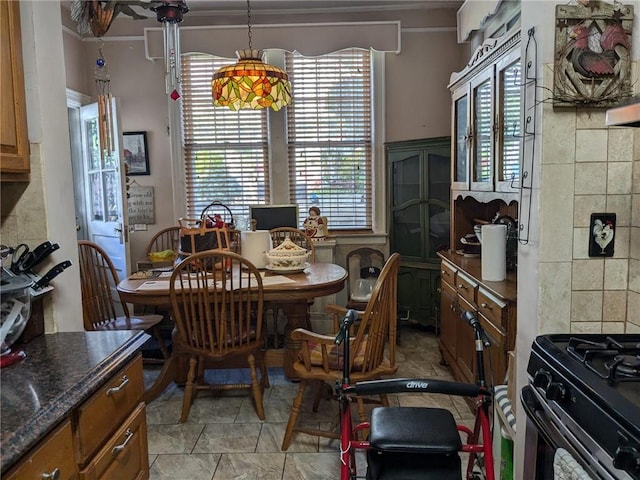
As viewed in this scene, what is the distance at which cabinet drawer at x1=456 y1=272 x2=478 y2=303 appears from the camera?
114 inches

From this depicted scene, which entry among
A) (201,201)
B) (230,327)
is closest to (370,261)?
(201,201)

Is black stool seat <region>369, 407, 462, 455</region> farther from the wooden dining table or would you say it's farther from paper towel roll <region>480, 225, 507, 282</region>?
the wooden dining table

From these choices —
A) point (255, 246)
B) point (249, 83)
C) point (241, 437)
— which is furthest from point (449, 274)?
point (249, 83)

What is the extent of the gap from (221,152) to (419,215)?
1941 millimetres

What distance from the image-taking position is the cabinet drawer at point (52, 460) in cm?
108

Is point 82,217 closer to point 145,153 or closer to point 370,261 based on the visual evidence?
point 145,153

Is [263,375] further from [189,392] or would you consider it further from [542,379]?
[542,379]

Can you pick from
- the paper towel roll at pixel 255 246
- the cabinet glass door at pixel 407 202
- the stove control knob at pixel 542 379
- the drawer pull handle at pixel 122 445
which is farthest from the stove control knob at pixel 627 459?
the cabinet glass door at pixel 407 202

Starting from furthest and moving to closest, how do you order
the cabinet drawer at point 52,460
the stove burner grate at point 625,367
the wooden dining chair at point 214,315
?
the wooden dining chair at point 214,315, the stove burner grate at point 625,367, the cabinet drawer at point 52,460

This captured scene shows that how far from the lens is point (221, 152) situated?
4945mm

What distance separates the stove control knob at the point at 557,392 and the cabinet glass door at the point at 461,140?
7.45 ft

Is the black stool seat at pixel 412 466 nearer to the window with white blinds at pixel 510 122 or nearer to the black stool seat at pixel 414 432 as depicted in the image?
the black stool seat at pixel 414 432

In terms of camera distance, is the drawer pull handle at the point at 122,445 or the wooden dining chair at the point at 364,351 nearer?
the drawer pull handle at the point at 122,445

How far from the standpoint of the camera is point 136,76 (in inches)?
188
